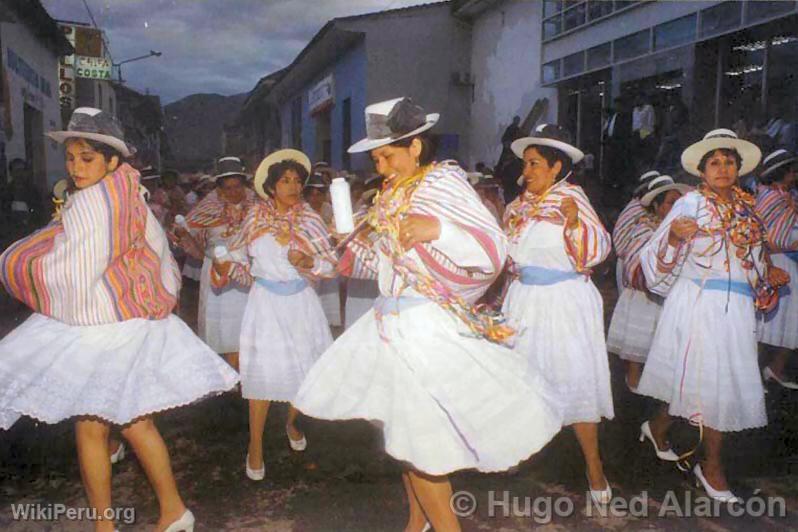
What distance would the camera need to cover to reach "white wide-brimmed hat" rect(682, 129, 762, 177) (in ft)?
14.3

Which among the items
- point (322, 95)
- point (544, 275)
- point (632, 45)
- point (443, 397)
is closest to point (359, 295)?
point (544, 275)

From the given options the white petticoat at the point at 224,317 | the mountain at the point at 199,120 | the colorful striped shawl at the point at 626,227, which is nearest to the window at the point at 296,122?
the white petticoat at the point at 224,317

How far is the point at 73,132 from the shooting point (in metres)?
3.37

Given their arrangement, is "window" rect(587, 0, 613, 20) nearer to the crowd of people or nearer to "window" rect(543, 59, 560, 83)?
"window" rect(543, 59, 560, 83)

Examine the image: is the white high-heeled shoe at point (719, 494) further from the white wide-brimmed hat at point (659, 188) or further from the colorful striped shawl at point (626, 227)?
the colorful striped shawl at point (626, 227)

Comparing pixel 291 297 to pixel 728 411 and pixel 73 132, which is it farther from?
pixel 728 411

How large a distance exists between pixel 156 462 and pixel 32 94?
18.8m

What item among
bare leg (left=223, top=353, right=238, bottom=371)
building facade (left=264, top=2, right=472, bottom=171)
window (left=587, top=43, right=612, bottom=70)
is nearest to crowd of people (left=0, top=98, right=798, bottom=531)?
bare leg (left=223, top=353, right=238, bottom=371)

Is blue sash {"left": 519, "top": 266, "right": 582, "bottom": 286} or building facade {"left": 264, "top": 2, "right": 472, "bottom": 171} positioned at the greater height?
building facade {"left": 264, "top": 2, "right": 472, "bottom": 171}

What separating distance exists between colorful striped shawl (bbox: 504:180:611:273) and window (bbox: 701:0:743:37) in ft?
28.0

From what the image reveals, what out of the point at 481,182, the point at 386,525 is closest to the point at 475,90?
the point at 481,182

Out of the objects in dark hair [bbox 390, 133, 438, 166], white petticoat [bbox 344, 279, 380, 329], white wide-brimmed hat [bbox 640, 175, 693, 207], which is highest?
dark hair [bbox 390, 133, 438, 166]

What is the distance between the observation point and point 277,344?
4.80m

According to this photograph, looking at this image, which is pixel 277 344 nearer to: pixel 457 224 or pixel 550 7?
pixel 457 224
